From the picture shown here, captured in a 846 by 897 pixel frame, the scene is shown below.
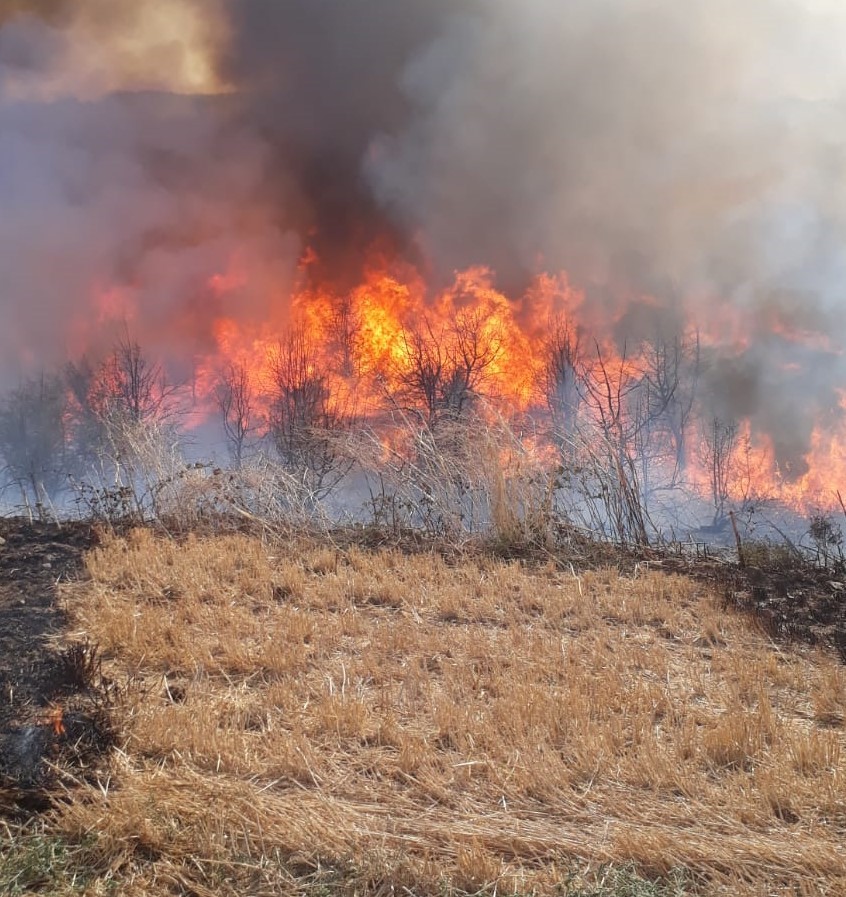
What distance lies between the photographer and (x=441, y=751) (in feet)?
10.1

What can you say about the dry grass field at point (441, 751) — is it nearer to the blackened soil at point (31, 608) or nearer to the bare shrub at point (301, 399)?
the blackened soil at point (31, 608)

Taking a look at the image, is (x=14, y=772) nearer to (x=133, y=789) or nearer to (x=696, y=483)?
(x=133, y=789)

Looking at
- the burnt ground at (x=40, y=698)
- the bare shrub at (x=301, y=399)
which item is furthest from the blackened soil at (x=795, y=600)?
the bare shrub at (x=301, y=399)

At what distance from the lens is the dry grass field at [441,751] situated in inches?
88.0

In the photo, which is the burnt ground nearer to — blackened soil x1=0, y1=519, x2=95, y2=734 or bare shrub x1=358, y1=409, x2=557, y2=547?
blackened soil x1=0, y1=519, x2=95, y2=734

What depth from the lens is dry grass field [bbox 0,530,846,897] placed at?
7.34 ft

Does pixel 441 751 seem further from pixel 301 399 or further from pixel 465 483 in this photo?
pixel 301 399

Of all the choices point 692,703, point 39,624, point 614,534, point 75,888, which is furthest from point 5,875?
point 614,534

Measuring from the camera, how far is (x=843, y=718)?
3.61m

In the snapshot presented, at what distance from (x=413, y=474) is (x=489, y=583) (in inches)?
96.2

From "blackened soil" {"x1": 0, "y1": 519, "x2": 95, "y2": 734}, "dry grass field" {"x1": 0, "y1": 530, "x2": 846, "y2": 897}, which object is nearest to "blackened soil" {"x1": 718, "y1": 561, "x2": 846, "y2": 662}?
"dry grass field" {"x1": 0, "y1": 530, "x2": 846, "y2": 897}

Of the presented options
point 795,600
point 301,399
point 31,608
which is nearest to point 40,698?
point 31,608

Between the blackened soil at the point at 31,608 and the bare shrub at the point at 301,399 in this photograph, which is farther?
the bare shrub at the point at 301,399

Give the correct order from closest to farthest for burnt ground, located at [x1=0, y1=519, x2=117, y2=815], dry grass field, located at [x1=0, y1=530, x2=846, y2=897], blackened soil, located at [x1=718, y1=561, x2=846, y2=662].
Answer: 1. dry grass field, located at [x1=0, y1=530, x2=846, y2=897]
2. burnt ground, located at [x1=0, y1=519, x2=117, y2=815]
3. blackened soil, located at [x1=718, y1=561, x2=846, y2=662]
